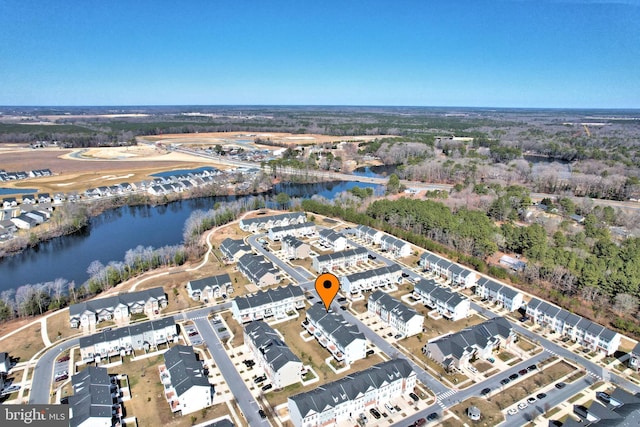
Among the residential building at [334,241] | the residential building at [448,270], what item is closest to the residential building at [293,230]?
the residential building at [334,241]

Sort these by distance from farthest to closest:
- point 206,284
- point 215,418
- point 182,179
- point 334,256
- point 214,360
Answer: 1. point 182,179
2. point 334,256
3. point 206,284
4. point 214,360
5. point 215,418

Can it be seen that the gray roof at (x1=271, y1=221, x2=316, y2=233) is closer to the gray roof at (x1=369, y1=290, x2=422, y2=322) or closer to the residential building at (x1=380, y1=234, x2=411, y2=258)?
the residential building at (x1=380, y1=234, x2=411, y2=258)

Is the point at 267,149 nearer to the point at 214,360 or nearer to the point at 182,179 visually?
the point at 182,179

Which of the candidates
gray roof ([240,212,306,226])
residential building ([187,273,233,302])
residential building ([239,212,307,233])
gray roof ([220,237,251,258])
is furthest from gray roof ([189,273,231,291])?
gray roof ([240,212,306,226])

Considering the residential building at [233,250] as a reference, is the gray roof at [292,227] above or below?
above

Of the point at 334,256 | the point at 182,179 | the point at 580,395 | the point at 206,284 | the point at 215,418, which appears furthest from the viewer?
the point at 182,179

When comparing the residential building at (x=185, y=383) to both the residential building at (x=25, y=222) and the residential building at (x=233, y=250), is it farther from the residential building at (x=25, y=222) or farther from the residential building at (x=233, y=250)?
the residential building at (x=25, y=222)

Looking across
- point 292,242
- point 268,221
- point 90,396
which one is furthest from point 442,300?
point 268,221

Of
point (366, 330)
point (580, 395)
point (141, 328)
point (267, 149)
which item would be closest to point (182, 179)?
point (267, 149)
